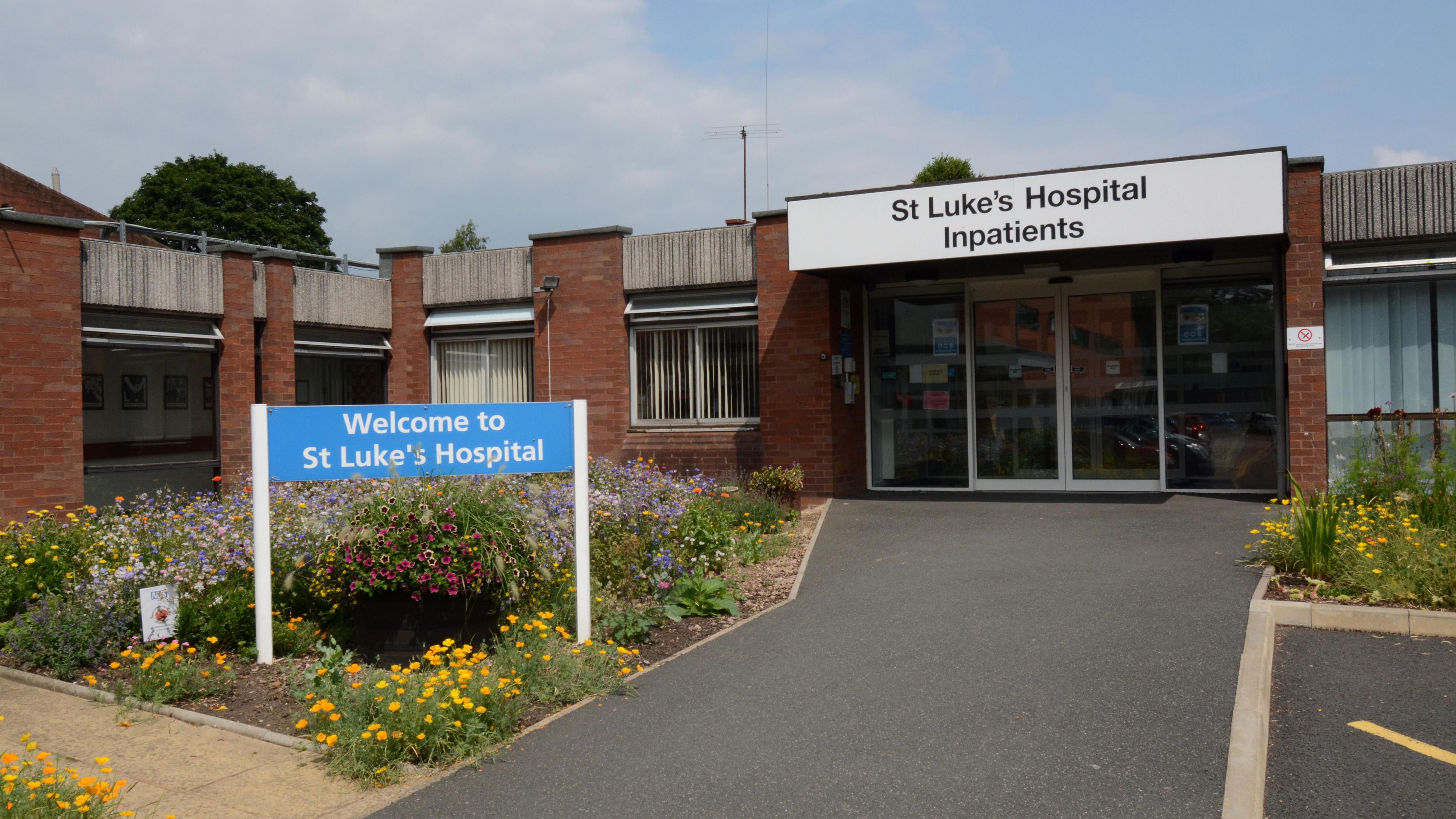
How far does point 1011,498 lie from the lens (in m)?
12.4

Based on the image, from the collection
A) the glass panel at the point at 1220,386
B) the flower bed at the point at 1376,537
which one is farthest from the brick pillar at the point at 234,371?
the flower bed at the point at 1376,537

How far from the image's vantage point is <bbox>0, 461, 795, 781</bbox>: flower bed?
5301 mm

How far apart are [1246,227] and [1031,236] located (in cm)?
195

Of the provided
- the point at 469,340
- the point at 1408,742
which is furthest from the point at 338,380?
the point at 1408,742

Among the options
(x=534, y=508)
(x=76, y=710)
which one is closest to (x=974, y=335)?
(x=534, y=508)

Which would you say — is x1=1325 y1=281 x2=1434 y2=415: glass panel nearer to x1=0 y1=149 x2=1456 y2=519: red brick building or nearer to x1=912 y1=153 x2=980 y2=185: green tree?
x1=0 y1=149 x2=1456 y2=519: red brick building

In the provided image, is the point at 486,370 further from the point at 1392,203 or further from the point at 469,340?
the point at 1392,203

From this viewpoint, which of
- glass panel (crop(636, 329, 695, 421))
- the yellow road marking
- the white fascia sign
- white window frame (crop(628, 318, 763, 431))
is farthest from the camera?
glass panel (crop(636, 329, 695, 421))

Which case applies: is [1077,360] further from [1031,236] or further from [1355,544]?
[1355,544]

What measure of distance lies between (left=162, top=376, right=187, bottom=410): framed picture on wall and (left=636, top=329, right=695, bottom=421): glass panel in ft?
18.6

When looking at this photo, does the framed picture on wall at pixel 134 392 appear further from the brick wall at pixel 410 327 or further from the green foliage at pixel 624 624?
the green foliage at pixel 624 624

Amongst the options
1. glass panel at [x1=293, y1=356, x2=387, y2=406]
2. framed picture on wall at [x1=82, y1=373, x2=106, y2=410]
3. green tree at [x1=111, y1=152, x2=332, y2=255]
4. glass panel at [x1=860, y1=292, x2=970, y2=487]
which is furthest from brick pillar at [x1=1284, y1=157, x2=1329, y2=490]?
green tree at [x1=111, y1=152, x2=332, y2=255]

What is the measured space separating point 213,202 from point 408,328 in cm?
3516

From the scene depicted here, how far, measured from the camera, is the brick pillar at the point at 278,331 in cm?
1427
